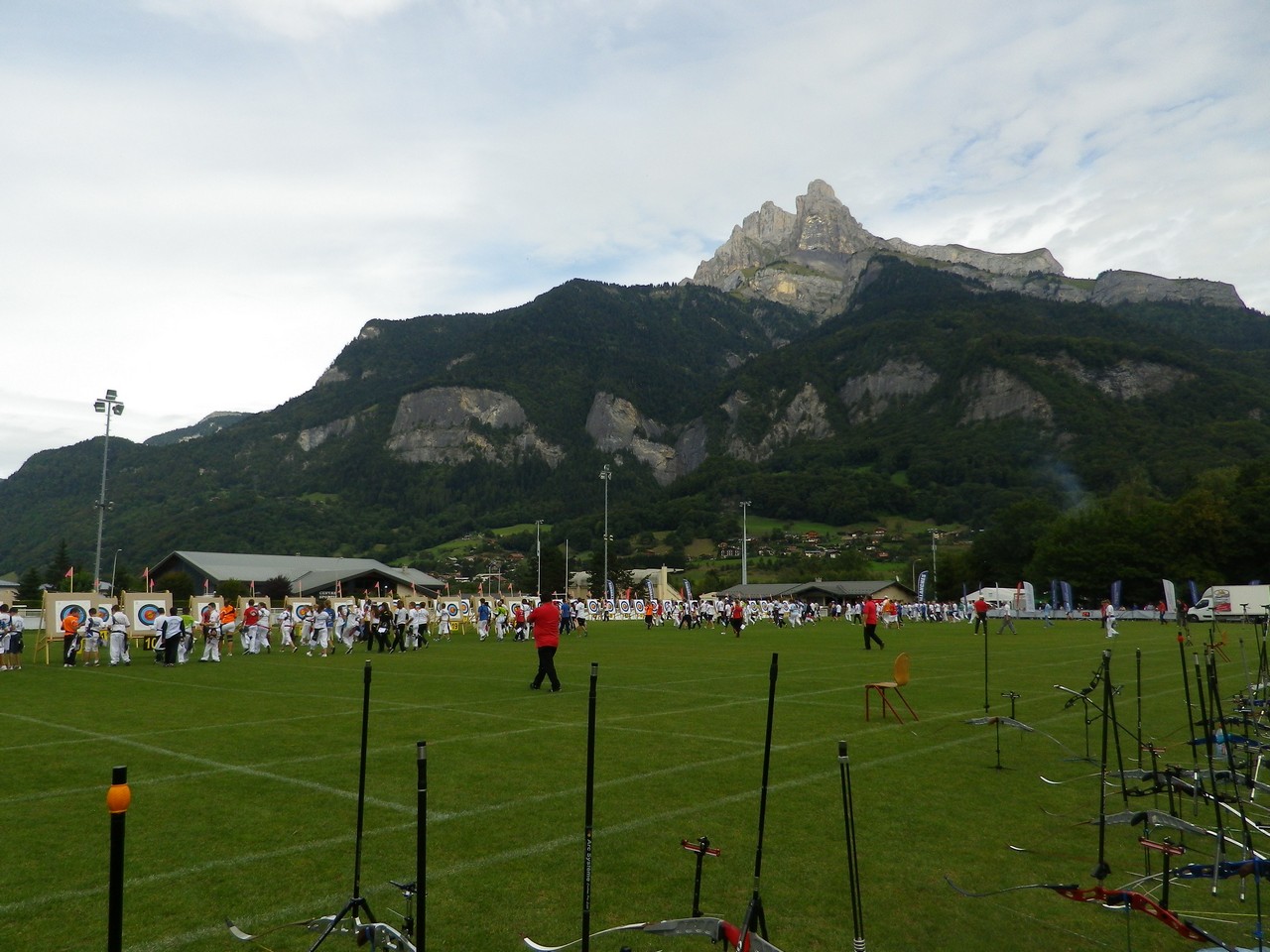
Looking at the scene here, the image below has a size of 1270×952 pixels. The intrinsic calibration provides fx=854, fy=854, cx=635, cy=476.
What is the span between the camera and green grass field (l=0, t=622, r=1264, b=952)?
5.47 metres

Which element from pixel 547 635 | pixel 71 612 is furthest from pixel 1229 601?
pixel 71 612

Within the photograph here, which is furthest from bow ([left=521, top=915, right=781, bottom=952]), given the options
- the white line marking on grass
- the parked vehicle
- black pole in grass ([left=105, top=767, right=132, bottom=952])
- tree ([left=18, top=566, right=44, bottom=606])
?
tree ([left=18, top=566, right=44, bottom=606])

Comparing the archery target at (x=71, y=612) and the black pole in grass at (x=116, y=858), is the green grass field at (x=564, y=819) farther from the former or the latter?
the archery target at (x=71, y=612)

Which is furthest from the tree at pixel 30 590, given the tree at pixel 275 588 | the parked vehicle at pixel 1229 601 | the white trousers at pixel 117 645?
the parked vehicle at pixel 1229 601

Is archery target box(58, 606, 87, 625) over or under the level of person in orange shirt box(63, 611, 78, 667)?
over

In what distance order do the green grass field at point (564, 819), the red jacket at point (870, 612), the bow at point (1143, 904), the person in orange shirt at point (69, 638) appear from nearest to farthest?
the bow at point (1143, 904) < the green grass field at point (564, 819) < the person in orange shirt at point (69, 638) < the red jacket at point (870, 612)

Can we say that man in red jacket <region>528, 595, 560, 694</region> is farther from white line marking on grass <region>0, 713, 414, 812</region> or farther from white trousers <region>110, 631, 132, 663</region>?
white trousers <region>110, 631, 132, 663</region>

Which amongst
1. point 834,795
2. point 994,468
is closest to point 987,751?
point 834,795

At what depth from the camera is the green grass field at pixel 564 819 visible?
5.47 metres

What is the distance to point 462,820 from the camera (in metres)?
7.60

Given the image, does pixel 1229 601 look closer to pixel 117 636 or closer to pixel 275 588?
pixel 117 636

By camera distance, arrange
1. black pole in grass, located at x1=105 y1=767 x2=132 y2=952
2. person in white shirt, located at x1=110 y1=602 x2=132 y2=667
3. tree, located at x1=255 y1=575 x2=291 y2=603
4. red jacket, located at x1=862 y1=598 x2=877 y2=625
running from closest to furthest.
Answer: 1. black pole in grass, located at x1=105 y1=767 x2=132 y2=952
2. person in white shirt, located at x1=110 y1=602 x2=132 y2=667
3. red jacket, located at x1=862 y1=598 x2=877 y2=625
4. tree, located at x1=255 y1=575 x2=291 y2=603

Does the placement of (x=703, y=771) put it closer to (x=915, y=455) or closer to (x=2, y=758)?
(x=2, y=758)

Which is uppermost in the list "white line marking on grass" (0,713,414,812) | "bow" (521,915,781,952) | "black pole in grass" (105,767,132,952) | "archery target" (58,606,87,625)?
"black pole in grass" (105,767,132,952)
